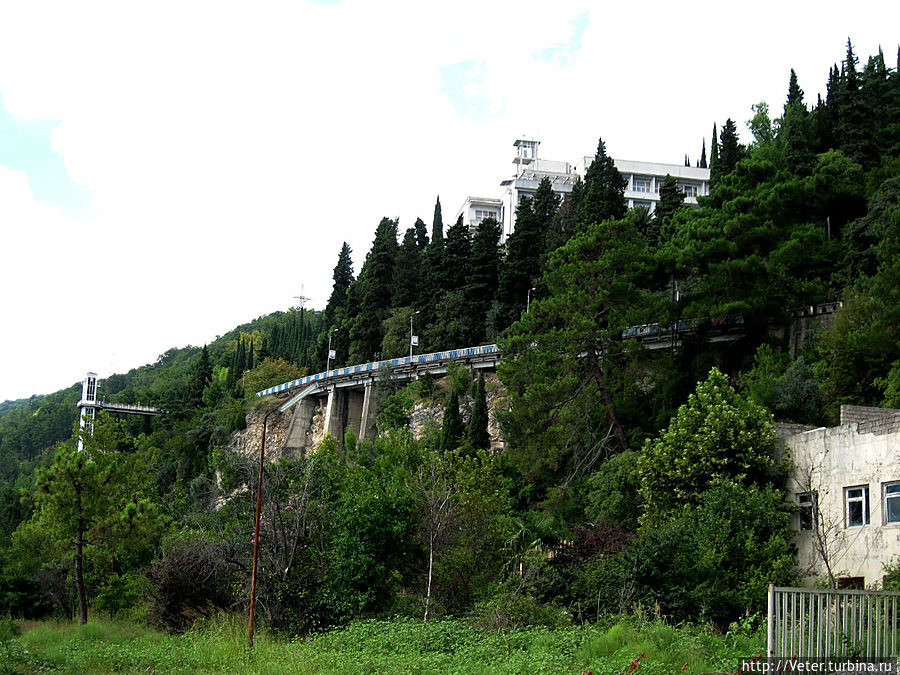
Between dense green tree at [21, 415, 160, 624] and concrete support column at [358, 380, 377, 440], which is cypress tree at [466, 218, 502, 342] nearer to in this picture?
concrete support column at [358, 380, 377, 440]

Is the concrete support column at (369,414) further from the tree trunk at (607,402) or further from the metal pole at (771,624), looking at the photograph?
the metal pole at (771,624)

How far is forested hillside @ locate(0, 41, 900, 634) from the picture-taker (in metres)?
25.8

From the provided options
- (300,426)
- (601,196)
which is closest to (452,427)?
(601,196)

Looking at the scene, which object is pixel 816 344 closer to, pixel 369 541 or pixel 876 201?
pixel 876 201

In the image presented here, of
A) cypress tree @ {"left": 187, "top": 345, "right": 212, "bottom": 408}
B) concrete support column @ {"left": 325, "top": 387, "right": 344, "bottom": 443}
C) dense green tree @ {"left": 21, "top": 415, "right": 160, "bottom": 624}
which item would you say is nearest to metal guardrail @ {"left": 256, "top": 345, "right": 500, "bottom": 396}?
concrete support column @ {"left": 325, "top": 387, "right": 344, "bottom": 443}

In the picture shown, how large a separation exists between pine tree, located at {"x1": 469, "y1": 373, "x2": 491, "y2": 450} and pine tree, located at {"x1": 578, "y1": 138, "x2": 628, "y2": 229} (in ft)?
42.6

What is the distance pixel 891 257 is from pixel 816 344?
670cm

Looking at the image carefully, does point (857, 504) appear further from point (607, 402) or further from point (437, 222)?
point (437, 222)

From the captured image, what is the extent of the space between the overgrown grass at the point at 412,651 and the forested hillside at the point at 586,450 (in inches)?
107

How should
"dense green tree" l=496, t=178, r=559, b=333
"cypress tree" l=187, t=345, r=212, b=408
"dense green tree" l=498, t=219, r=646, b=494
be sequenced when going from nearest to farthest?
"dense green tree" l=498, t=219, r=646, b=494 → "dense green tree" l=496, t=178, r=559, b=333 → "cypress tree" l=187, t=345, r=212, b=408

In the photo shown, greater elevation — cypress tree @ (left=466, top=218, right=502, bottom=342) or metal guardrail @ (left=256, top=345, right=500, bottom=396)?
cypress tree @ (left=466, top=218, right=502, bottom=342)

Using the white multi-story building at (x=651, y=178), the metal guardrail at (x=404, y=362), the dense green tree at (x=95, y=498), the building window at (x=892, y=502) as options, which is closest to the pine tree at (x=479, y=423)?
the metal guardrail at (x=404, y=362)

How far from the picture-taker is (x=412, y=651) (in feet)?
64.2

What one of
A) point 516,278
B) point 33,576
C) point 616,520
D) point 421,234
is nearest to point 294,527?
point 616,520
